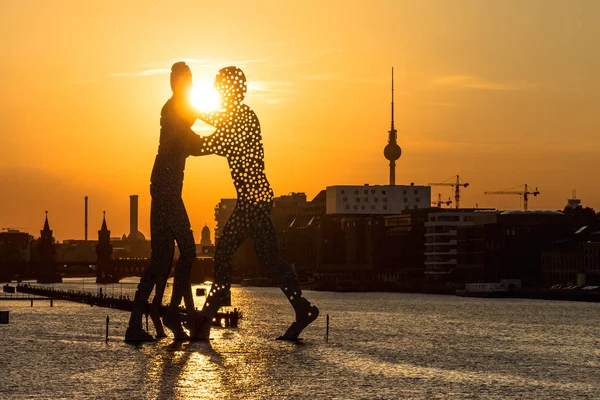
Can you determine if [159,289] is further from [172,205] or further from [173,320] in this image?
[172,205]

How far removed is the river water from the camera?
201 feet

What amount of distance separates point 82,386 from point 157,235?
20.2 metres

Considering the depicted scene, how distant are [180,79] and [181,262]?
427 inches

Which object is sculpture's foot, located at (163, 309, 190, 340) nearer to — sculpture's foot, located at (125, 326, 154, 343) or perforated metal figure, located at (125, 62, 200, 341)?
perforated metal figure, located at (125, 62, 200, 341)

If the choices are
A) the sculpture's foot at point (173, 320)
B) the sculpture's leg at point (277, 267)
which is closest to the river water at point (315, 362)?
the sculpture's foot at point (173, 320)

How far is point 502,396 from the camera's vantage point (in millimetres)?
60000

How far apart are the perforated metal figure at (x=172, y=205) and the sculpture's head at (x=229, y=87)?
220 centimetres

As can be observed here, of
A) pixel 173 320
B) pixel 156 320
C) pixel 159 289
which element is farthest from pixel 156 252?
pixel 156 320

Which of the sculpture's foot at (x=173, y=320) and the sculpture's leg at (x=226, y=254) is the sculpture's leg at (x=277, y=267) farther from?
the sculpture's foot at (x=173, y=320)

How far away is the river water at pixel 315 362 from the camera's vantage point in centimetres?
6125

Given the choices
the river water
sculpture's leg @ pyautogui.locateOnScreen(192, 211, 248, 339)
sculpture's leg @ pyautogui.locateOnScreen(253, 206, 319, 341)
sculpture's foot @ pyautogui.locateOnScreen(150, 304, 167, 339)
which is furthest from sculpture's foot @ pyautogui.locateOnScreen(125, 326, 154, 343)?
sculpture's leg @ pyautogui.locateOnScreen(253, 206, 319, 341)

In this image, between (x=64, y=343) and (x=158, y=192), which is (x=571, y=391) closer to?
(x=158, y=192)

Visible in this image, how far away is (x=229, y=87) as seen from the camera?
78.6m

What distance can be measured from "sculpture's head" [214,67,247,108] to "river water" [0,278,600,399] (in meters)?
13.9
